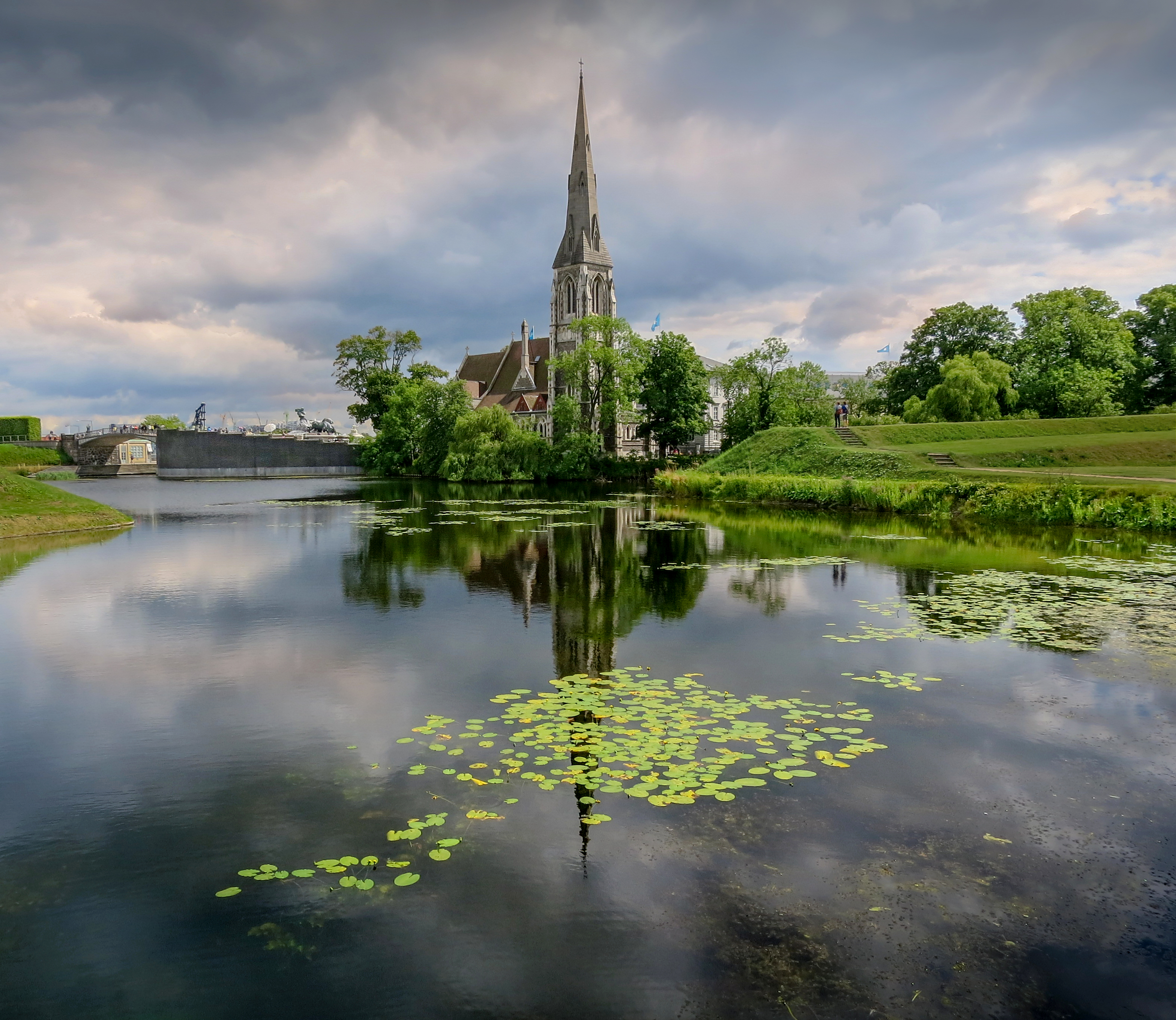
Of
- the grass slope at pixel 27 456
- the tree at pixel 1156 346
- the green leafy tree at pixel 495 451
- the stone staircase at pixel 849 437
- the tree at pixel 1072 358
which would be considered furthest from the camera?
the grass slope at pixel 27 456

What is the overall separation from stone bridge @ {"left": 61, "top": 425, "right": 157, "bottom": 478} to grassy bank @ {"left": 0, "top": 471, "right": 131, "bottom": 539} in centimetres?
7614

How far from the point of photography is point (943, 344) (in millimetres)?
67625

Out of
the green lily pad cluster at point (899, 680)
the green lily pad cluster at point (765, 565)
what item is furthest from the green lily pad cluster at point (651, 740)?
the green lily pad cluster at point (765, 565)

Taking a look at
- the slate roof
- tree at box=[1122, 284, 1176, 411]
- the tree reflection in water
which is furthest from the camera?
the slate roof

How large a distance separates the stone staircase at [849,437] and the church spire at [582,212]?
2287 inches

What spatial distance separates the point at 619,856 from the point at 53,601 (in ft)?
45.7

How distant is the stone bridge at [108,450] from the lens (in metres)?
99.9

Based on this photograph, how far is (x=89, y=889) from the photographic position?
5.33 m

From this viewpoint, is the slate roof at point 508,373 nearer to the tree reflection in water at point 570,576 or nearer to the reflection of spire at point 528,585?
the tree reflection in water at point 570,576

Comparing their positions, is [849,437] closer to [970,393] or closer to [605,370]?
[970,393]

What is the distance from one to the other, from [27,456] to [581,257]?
70.2 meters

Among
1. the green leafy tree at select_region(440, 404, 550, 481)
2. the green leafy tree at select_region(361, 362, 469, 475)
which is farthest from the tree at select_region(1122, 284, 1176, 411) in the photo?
the green leafy tree at select_region(361, 362, 469, 475)

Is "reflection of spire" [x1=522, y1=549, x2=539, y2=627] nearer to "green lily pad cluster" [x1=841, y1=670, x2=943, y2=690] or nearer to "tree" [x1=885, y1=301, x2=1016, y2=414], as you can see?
"green lily pad cluster" [x1=841, y1=670, x2=943, y2=690]

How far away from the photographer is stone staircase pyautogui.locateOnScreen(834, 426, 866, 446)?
46656 millimetres
